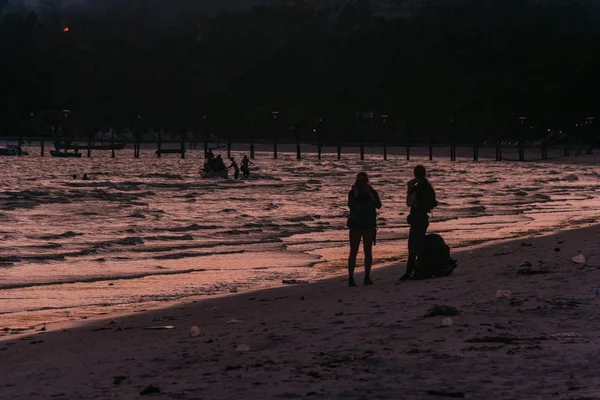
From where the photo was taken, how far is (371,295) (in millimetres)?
13789

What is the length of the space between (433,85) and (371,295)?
181 metres

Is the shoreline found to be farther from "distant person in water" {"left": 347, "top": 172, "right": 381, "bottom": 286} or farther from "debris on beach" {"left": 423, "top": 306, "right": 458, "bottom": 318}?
"debris on beach" {"left": 423, "top": 306, "right": 458, "bottom": 318}

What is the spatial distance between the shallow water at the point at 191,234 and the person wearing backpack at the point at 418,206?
9.67 ft

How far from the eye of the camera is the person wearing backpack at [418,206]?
1480cm

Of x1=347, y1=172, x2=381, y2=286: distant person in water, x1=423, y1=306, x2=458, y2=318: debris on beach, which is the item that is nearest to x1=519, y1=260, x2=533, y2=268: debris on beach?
x1=347, y1=172, x2=381, y2=286: distant person in water

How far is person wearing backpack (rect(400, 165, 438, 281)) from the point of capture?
14797 mm

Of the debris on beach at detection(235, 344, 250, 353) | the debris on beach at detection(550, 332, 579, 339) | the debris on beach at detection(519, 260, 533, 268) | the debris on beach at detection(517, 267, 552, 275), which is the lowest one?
the debris on beach at detection(235, 344, 250, 353)

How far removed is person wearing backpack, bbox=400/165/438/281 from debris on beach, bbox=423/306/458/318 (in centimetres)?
355

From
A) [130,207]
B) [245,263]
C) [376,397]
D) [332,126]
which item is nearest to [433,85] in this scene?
[332,126]

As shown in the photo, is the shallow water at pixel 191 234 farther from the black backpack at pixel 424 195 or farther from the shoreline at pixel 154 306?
the black backpack at pixel 424 195

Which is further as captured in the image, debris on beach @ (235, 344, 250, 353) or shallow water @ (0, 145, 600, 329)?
shallow water @ (0, 145, 600, 329)

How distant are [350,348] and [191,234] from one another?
17483mm

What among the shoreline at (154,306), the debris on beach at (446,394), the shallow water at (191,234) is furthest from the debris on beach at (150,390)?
the shallow water at (191,234)

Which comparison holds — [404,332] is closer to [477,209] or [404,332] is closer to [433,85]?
[477,209]
